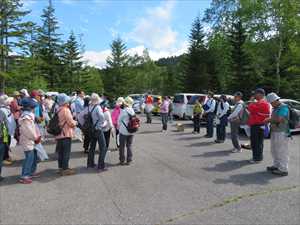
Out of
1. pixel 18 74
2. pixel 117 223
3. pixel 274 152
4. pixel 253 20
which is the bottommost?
pixel 117 223

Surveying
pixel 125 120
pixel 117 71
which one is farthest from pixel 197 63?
pixel 125 120

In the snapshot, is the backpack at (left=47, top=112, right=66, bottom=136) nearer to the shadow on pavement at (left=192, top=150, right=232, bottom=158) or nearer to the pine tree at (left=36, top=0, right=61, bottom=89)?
the shadow on pavement at (left=192, top=150, right=232, bottom=158)

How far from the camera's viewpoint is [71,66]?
173ft

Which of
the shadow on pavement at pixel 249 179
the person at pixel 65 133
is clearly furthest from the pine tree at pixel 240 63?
the person at pixel 65 133

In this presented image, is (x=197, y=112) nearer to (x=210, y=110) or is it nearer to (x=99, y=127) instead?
(x=210, y=110)

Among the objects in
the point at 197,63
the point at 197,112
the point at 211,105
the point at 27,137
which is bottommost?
the point at 27,137

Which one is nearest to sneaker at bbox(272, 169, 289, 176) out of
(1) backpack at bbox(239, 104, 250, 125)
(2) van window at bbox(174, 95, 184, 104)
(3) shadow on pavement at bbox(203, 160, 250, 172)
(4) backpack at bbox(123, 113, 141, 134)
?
(3) shadow on pavement at bbox(203, 160, 250, 172)

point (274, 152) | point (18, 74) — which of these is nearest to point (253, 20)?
point (18, 74)

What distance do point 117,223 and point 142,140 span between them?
28.5 feet

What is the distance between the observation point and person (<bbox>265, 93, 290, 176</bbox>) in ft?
26.1

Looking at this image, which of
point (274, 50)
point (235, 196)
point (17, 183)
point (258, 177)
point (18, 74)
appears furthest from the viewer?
point (274, 50)

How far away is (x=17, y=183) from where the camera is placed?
723cm

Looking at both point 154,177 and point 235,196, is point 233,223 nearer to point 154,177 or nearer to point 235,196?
point 235,196

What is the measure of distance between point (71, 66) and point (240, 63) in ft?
89.6
